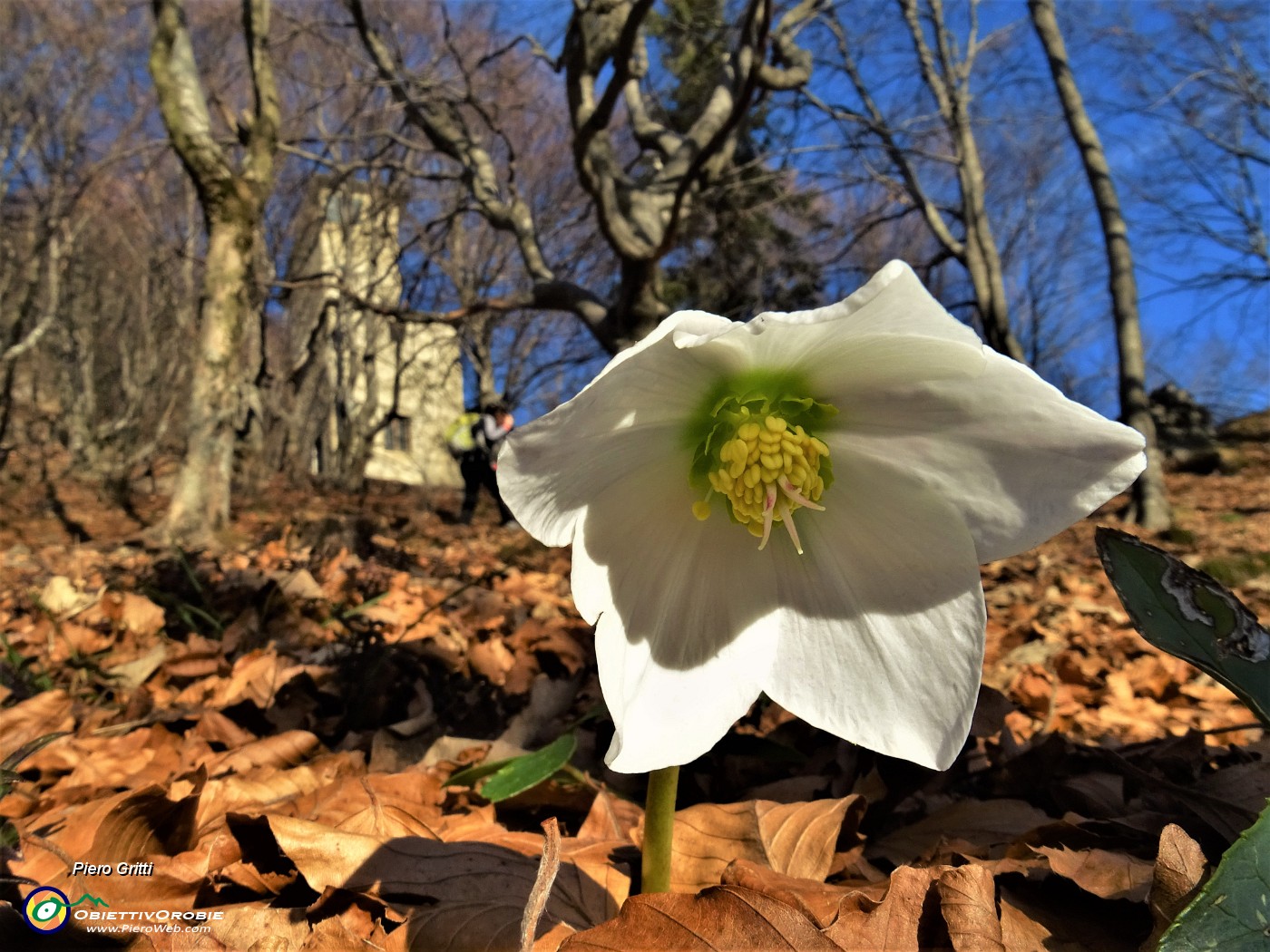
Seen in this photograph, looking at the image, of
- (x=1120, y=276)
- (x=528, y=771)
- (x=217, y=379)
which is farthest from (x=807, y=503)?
(x=1120, y=276)

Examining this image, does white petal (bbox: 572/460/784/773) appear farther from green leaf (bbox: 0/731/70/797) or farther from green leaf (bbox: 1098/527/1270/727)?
green leaf (bbox: 0/731/70/797)

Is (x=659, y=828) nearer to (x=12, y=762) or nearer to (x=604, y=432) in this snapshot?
(x=604, y=432)

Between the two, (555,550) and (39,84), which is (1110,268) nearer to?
(555,550)

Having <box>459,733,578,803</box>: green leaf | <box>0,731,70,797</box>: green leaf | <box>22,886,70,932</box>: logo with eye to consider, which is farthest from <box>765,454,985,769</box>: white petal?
<box>0,731,70,797</box>: green leaf

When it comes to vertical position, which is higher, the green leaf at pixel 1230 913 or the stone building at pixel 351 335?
the stone building at pixel 351 335

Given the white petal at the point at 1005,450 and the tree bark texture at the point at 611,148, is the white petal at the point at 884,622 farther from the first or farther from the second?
the tree bark texture at the point at 611,148

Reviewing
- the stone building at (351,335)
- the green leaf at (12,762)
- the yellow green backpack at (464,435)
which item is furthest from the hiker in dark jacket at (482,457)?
the green leaf at (12,762)
